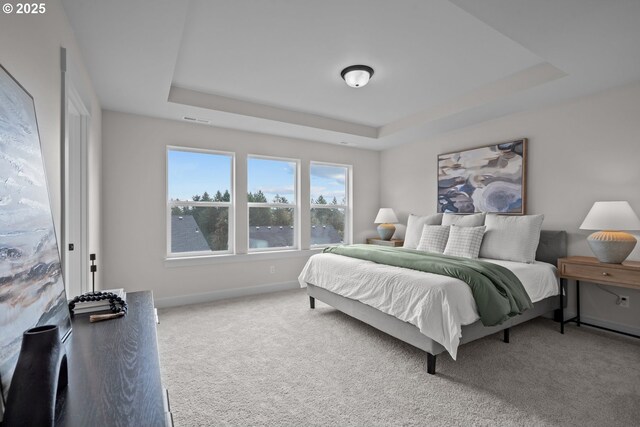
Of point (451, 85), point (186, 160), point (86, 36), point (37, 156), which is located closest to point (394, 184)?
point (451, 85)

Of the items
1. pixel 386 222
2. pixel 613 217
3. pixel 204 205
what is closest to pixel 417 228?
pixel 386 222

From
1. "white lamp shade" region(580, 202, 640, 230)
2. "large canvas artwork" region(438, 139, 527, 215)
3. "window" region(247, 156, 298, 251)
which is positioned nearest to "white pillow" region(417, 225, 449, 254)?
"large canvas artwork" region(438, 139, 527, 215)

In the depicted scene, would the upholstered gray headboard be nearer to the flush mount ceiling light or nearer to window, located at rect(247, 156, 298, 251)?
the flush mount ceiling light

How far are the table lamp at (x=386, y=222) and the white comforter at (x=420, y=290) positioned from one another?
1.79m

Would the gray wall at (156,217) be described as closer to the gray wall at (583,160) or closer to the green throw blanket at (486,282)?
the green throw blanket at (486,282)

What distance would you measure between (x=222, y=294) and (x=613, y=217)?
14.2 feet

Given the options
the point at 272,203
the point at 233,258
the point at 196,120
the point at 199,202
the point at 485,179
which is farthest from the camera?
the point at 272,203

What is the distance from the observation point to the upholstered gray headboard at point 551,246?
3.39 m

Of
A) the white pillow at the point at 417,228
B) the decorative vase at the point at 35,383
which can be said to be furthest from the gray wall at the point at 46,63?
the white pillow at the point at 417,228

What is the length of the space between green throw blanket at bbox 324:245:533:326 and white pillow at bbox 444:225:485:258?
2.25 feet

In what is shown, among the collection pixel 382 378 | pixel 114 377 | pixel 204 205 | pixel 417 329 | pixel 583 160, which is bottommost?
pixel 382 378

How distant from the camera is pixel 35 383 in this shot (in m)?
0.76

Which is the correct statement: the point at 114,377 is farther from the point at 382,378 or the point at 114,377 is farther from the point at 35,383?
the point at 382,378

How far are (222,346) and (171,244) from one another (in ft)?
6.03
